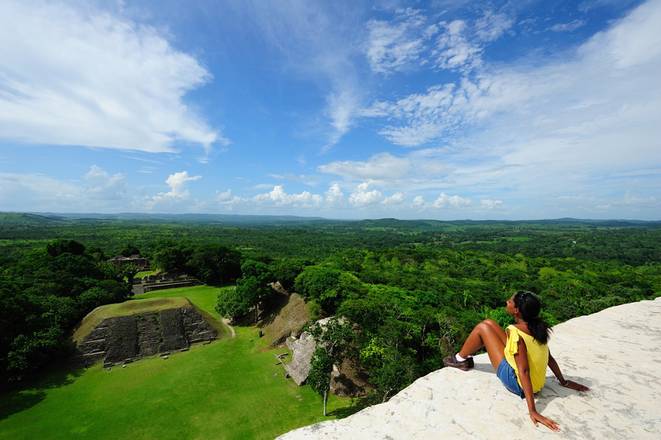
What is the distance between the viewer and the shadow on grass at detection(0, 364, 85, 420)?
1364 cm

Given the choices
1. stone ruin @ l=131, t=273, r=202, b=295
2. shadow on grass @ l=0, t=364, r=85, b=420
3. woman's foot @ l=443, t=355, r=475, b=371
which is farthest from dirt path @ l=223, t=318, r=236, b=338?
woman's foot @ l=443, t=355, r=475, b=371

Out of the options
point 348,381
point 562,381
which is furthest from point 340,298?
point 562,381

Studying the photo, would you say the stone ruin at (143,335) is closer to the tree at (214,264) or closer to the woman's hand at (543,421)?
the tree at (214,264)

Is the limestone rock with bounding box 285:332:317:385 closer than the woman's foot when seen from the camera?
No

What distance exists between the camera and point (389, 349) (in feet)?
46.6

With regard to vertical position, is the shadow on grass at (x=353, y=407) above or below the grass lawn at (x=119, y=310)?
below

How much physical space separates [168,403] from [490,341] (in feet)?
50.8

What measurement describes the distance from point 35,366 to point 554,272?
60.7 m

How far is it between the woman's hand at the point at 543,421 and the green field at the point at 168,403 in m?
11.8

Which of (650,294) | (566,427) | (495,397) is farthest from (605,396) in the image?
(650,294)

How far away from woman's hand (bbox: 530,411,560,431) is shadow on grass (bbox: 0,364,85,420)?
19861mm

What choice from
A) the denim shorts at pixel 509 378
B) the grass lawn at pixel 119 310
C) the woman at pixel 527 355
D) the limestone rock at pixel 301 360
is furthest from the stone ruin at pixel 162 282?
the woman at pixel 527 355

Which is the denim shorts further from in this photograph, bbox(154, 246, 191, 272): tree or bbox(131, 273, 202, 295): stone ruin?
bbox(154, 246, 191, 272): tree

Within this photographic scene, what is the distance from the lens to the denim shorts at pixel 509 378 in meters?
3.63
